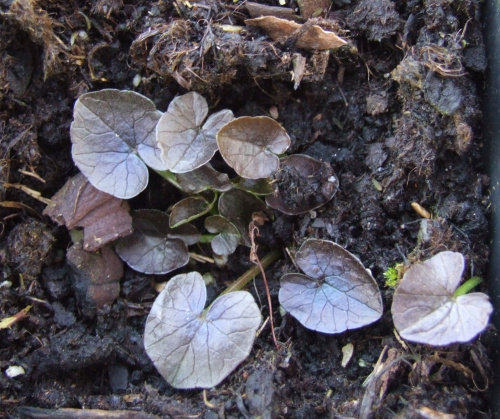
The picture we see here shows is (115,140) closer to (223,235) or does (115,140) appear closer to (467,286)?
(223,235)

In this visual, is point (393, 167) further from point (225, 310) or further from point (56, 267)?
point (56, 267)

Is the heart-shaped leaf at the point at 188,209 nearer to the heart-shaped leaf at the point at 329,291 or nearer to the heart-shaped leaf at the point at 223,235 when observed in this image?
the heart-shaped leaf at the point at 223,235

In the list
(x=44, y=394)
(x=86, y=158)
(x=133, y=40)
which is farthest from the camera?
(x=133, y=40)

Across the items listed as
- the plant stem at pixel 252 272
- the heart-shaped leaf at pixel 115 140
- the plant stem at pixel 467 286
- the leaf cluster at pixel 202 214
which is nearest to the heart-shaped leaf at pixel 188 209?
the leaf cluster at pixel 202 214

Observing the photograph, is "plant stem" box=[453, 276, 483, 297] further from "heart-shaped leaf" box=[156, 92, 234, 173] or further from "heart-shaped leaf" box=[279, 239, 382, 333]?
"heart-shaped leaf" box=[156, 92, 234, 173]

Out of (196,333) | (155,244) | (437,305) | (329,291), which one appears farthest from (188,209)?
(437,305)

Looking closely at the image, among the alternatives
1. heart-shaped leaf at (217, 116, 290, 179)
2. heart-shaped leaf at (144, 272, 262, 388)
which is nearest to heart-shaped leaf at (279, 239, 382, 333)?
heart-shaped leaf at (144, 272, 262, 388)

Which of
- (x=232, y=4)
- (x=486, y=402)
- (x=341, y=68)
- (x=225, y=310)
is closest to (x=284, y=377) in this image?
(x=225, y=310)
